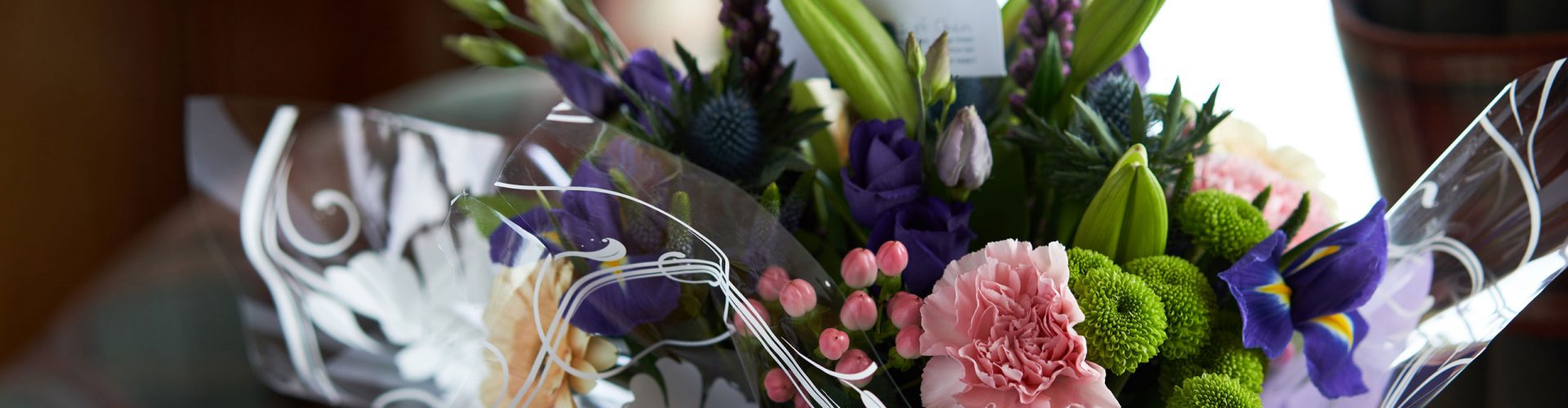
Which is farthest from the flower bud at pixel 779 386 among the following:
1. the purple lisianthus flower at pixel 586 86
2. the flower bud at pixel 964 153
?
the purple lisianthus flower at pixel 586 86

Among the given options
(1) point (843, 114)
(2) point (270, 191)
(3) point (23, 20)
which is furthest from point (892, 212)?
(3) point (23, 20)

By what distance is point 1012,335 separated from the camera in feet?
1.13

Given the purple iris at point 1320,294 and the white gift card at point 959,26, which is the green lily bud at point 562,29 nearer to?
the white gift card at point 959,26

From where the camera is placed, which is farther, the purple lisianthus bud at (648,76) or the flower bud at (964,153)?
the purple lisianthus bud at (648,76)

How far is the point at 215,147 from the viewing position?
0.66 m

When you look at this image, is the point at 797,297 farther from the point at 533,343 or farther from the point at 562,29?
the point at 562,29

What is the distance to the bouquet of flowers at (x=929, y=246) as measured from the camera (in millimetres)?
352

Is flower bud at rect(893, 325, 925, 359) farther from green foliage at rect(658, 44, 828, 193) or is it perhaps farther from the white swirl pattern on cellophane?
the white swirl pattern on cellophane

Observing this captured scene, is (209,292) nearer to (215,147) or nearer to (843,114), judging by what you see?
(215,147)

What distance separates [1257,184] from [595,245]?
1.11 ft

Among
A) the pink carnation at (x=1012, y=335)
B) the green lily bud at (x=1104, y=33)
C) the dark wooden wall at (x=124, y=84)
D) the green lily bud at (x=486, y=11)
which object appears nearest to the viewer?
the pink carnation at (x=1012, y=335)

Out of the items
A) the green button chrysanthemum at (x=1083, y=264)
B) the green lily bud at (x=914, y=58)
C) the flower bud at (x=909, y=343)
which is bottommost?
the flower bud at (x=909, y=343)

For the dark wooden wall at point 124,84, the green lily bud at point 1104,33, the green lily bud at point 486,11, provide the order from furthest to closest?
1. the dark wooden wall at point 124,84
2. the green lily bud at point 486,11
3. the green lily bud at point 1104,33

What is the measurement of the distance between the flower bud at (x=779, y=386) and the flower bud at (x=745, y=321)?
0.02m
